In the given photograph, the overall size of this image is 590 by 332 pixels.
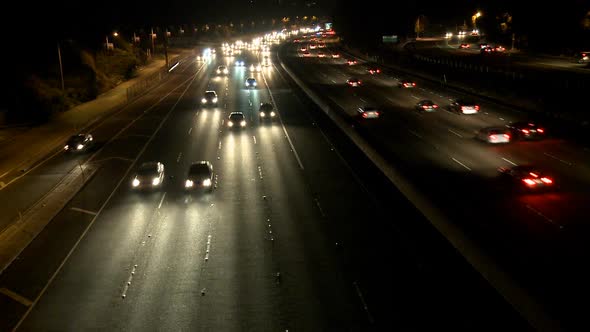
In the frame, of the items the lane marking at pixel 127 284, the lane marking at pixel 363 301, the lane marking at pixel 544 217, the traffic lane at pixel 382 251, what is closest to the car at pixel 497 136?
the traffic lane at pixel 382 251

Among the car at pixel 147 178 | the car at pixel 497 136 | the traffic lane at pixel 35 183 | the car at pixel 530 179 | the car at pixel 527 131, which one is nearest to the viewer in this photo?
the traffic lane at pixel 35 183

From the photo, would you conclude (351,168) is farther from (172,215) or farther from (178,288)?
(178,288)

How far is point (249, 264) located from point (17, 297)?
8209 millimetres

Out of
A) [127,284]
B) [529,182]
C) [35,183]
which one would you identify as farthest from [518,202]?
[35,183]

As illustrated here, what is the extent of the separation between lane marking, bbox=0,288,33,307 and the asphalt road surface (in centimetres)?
6

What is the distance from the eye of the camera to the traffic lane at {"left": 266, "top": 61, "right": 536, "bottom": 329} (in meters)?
18.2

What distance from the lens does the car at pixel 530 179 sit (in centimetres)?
3050

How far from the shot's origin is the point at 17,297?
20438 millimetres

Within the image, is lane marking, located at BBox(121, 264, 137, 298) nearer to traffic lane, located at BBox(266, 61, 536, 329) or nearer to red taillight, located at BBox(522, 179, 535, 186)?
traffic lane, located at BBox(266, 61, 536, 329)

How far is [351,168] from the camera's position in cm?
3728

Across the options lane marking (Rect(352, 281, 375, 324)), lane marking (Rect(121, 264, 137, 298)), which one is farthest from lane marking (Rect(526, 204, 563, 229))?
lane marking (Rect(121, 264, 137, 298))

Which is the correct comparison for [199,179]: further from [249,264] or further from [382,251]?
[382,251]

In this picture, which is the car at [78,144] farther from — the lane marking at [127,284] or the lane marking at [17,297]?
the lane marking at [17,297]

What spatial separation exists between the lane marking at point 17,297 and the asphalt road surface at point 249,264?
0.19 feet
